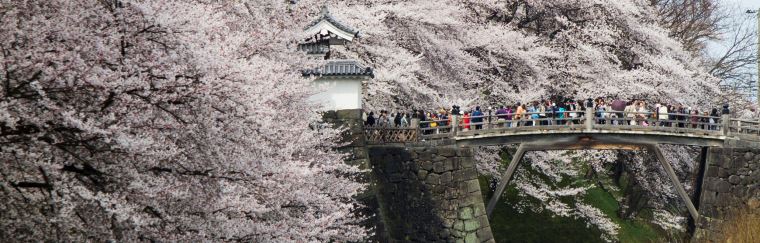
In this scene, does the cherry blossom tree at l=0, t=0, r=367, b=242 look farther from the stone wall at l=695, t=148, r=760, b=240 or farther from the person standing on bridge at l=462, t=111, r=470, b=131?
the stone wall at l=695, t=148, r=760, b=240

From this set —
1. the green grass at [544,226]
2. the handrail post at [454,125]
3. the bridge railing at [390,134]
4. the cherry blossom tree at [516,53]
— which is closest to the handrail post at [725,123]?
the cherry blossom tree at [516,53]

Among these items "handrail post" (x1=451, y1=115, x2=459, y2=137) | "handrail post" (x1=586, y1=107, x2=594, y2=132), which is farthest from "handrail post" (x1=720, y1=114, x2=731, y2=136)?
"handrail post" (x1=451, y1=115, x2=459, y2=137)

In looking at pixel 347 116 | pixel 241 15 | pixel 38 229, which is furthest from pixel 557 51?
pixel 38 229

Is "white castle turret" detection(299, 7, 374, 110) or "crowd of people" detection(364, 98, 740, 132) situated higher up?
"white castle turret" detection(299, 7, 374, 110)

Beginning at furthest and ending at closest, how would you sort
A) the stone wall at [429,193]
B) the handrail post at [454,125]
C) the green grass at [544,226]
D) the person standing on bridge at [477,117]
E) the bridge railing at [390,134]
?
the green grass at [544,226] → the handrail post at [454,125] → the person standing on bridge at [477,117] → the stone wall at [429,193] → the bridge railing at [390,134]

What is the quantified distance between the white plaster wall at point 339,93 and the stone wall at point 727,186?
1023 centimetres

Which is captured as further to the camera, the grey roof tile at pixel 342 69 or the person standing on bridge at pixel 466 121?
the person standing on bridge at pixel 466 121

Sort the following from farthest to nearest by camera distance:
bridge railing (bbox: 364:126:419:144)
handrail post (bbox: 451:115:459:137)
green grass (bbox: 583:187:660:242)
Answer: green grass (bbox: 583:187:660:242)
handrail post (bbox: 451:115:459:137)
bridge railing (bbox: 364:126:419:144)

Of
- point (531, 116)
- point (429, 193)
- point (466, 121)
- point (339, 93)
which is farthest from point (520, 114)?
point (339, 93)

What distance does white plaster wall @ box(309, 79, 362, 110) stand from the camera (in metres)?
22.0

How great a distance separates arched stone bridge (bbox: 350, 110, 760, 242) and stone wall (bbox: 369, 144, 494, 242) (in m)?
0.03

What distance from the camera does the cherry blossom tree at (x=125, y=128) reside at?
8883 mm

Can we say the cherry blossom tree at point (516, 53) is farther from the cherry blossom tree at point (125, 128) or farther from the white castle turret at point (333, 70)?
the cherry blossom tree at point (125, 128)

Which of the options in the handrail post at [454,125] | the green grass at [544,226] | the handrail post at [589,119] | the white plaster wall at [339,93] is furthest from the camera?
the green grass at [544,226]
